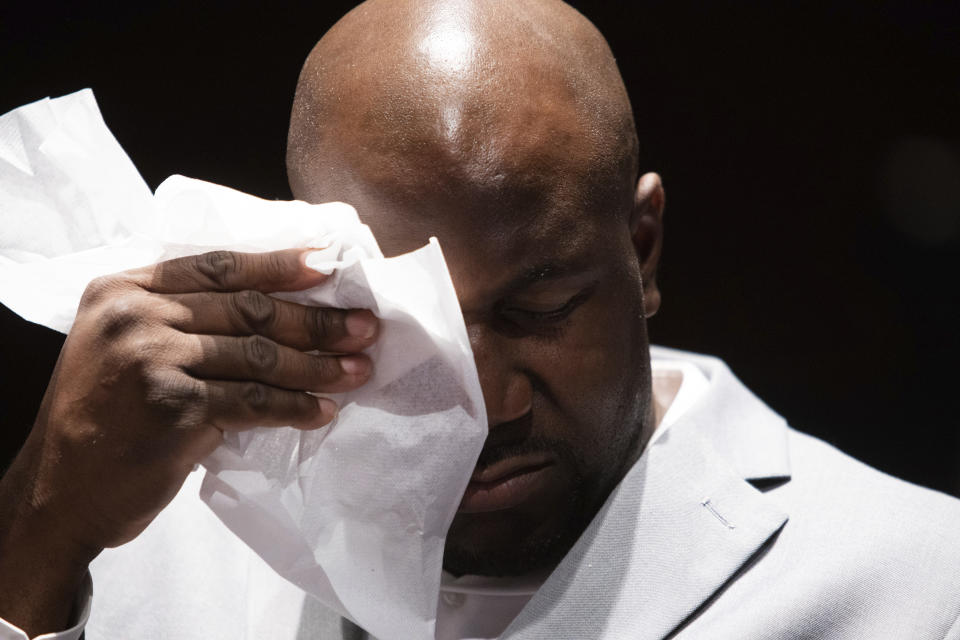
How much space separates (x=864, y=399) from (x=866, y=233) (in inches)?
12.2

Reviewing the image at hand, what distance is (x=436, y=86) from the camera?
1132 millimetres

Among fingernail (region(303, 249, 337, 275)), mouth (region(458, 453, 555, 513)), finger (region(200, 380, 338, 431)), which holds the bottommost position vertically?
mouth (region(458, 453, 555, 513))

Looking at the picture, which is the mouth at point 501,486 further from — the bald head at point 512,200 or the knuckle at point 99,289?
the knuckle at point 99,289

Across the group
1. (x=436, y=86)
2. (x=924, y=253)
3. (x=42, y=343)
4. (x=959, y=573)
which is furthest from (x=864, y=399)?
(x=42, y=343)

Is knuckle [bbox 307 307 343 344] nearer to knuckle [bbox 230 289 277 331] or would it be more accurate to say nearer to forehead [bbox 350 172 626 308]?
knuckle [bbox 230 289 277 331]

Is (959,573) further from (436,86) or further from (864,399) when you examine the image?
(864,399)

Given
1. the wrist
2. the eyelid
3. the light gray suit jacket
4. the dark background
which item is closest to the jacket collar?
the light gray suit jacket

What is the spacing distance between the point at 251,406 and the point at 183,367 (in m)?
0.07

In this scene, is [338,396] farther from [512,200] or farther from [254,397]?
[512,200]

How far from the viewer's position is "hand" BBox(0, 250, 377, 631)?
3.25 feet

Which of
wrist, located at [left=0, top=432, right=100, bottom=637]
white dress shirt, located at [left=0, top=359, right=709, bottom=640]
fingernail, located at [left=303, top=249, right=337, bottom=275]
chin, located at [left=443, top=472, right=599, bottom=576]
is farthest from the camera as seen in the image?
white dress shirt, located at [left=0, top=359, right=709, bottom=640]

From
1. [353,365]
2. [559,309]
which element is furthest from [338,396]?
[559,309]

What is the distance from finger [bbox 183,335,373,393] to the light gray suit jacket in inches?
14.4

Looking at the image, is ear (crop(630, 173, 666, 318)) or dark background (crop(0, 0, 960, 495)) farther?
dark background (crop(0, 0, 960, 495))
